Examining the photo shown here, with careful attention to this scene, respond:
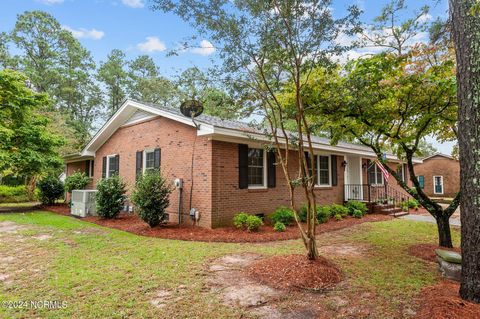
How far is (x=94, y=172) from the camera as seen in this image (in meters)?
14.5

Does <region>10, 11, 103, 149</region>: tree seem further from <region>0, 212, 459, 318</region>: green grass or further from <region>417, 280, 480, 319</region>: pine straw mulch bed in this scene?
<region>417, 280, 480, 319</region>: pine straw mulch bed

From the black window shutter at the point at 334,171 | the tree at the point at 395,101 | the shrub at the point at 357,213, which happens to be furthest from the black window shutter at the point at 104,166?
the shrub at the point at 357,213

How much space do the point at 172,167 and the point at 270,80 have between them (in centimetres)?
561

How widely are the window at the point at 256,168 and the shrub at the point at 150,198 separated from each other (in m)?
2.91

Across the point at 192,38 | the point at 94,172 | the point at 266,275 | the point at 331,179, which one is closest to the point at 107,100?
the point at 94,172

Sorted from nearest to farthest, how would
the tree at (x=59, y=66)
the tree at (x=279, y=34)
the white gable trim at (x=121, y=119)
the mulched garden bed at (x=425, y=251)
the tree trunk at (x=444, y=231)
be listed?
the tree at (x=279, y=34) → the mulched garden bed at (x=425, y=251) → the tree trunk at (x=444, y=231) → the white gable trim at (x=121, y=119) → the tree at (x=59, y=66)

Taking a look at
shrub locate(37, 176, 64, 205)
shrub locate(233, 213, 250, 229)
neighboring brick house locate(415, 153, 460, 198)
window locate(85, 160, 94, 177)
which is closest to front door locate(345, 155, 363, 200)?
shrub locate(233, 213, 250, 229)

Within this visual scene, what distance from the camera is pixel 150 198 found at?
26.5 ft

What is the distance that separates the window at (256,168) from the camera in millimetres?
9320

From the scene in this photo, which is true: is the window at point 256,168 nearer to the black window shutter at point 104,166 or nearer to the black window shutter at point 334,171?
the black window shutter at point 334,171

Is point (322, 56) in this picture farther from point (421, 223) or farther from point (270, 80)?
point (421, 223)

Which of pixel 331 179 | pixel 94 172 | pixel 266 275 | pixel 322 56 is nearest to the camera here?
pixel 266 275

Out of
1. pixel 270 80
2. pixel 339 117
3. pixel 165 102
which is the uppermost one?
pixel 165 102

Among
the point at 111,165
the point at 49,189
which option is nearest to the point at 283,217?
the point at 111,165
